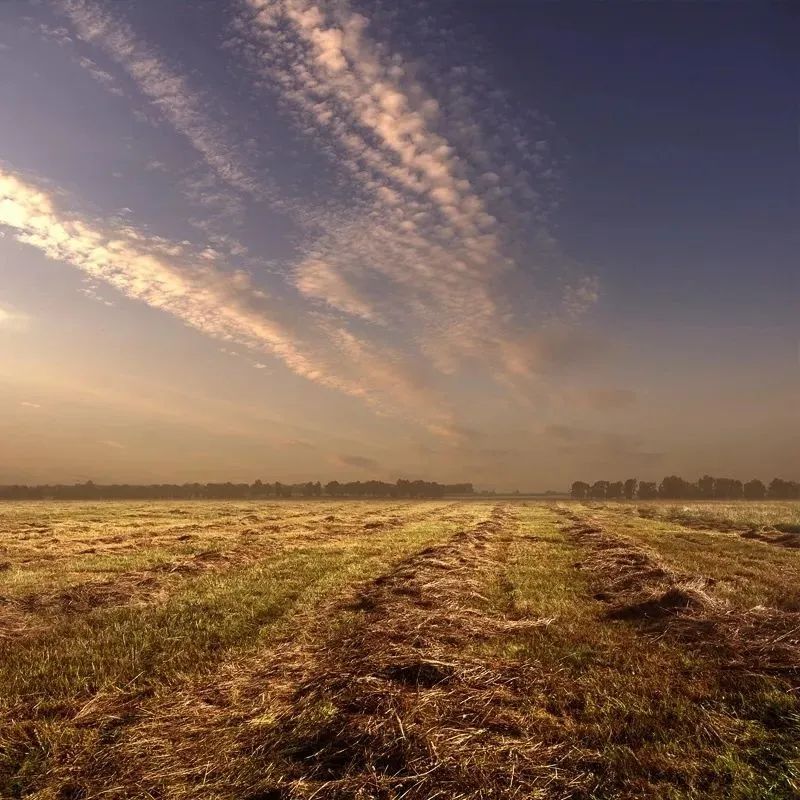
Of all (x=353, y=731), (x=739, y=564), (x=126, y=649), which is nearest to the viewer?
(x=353, y=731)

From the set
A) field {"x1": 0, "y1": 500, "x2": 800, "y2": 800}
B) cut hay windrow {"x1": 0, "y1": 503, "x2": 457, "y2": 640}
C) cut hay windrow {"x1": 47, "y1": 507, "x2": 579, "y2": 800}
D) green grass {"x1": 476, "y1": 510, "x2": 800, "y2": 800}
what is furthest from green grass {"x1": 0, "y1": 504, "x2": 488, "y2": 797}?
green grass {"x1": 476, "y1": 510, "x2": 800, "y2": 800}

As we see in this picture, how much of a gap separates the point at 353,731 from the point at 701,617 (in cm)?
737

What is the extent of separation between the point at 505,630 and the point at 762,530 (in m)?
31.6

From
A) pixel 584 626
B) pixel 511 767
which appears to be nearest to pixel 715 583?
pixel 584 626

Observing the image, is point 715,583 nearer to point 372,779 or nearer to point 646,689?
point 646,689

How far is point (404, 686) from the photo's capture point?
6.68 meters

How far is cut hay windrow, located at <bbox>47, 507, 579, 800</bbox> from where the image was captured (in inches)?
187

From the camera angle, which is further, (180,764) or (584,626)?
(584,626)

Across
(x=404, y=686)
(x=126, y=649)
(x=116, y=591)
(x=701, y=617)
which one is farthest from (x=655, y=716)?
(x=116, y=591)

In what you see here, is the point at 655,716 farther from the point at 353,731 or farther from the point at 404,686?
the point at 353,731

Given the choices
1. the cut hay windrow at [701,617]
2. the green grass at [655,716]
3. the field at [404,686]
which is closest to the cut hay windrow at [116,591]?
the field at [404,686]

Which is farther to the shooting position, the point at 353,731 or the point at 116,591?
the point at 116,591

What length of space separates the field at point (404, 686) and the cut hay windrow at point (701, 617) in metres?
0.06

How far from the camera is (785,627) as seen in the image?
905 cm
